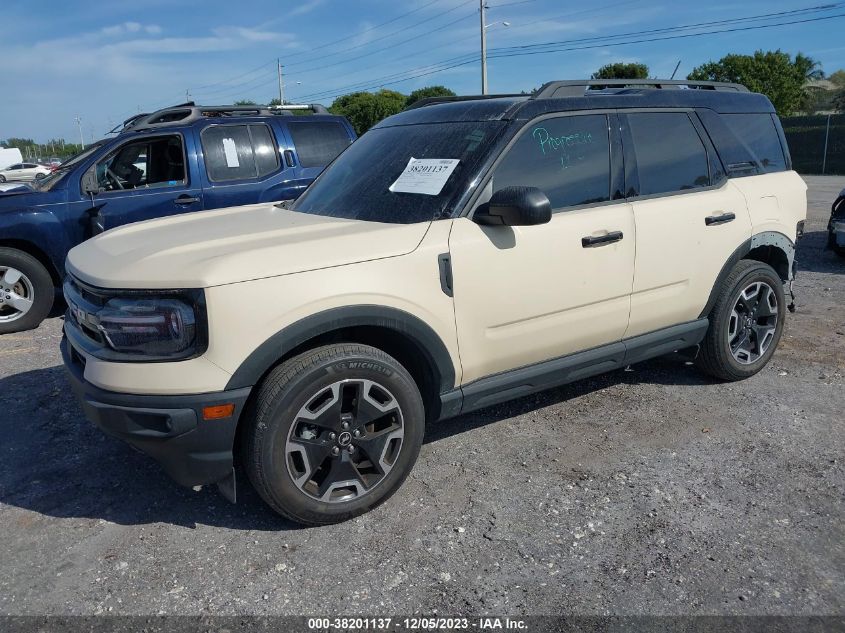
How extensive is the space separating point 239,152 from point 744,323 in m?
5.16

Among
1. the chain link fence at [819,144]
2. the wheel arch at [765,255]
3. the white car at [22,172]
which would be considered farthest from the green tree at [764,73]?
the wheel arch at [765,255]

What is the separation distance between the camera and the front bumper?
2691 millimetres

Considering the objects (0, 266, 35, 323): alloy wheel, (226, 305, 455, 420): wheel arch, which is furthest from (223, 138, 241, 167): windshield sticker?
(226, 305, 455, 420): wheel arch

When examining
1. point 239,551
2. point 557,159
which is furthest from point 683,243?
point 239,551

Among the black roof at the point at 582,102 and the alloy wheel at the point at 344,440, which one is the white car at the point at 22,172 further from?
the alloy wheel at the point at 344,440

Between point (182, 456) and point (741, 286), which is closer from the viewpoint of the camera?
point (182, 456)

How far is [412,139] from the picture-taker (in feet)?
12.7

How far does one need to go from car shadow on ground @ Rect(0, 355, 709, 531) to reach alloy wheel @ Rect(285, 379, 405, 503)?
0.98 feet

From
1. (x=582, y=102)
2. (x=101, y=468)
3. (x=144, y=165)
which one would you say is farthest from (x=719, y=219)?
(x=144, y=165)

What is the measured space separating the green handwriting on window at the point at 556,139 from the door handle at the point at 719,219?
0.97 m

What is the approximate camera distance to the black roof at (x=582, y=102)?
142 inches

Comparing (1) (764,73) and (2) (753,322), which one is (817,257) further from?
(1) (764,73)

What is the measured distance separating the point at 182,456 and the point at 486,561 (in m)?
1.31

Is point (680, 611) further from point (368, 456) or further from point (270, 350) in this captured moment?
point (270, 350)
